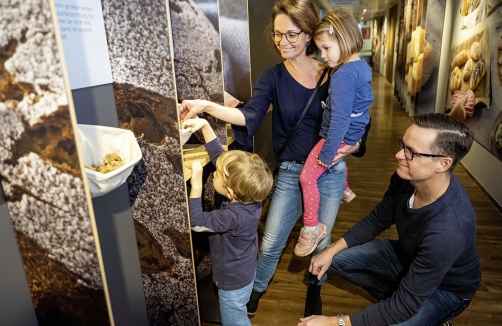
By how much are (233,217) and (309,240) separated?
54 centimetres

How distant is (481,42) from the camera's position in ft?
12.9

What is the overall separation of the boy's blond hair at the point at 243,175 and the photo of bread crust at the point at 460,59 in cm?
410

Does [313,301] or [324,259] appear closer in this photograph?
[324,259]

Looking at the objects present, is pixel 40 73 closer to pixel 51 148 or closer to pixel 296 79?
pixel 51 148

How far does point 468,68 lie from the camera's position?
172 inches

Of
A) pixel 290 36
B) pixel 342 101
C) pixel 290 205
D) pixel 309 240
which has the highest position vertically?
pixel 290 36

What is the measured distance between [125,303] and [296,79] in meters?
1.26

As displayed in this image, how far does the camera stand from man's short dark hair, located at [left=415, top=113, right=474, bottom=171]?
1402mm

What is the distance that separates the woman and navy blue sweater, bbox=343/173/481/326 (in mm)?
414

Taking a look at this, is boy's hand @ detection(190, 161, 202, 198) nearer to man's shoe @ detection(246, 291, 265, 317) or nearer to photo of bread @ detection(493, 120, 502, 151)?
man's shoe @ detection(246, 291, 265, 317)

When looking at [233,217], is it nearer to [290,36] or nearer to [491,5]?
[290,36]

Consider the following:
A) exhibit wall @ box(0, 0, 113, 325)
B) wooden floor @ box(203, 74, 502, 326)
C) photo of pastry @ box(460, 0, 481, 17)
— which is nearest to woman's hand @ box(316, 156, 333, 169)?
wooden floor @ box(203, 74, 502, 326)

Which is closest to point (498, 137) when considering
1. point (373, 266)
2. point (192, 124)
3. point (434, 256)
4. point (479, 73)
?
point (479, 73)

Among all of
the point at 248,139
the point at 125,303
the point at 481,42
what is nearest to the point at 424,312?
the point at 248,139
